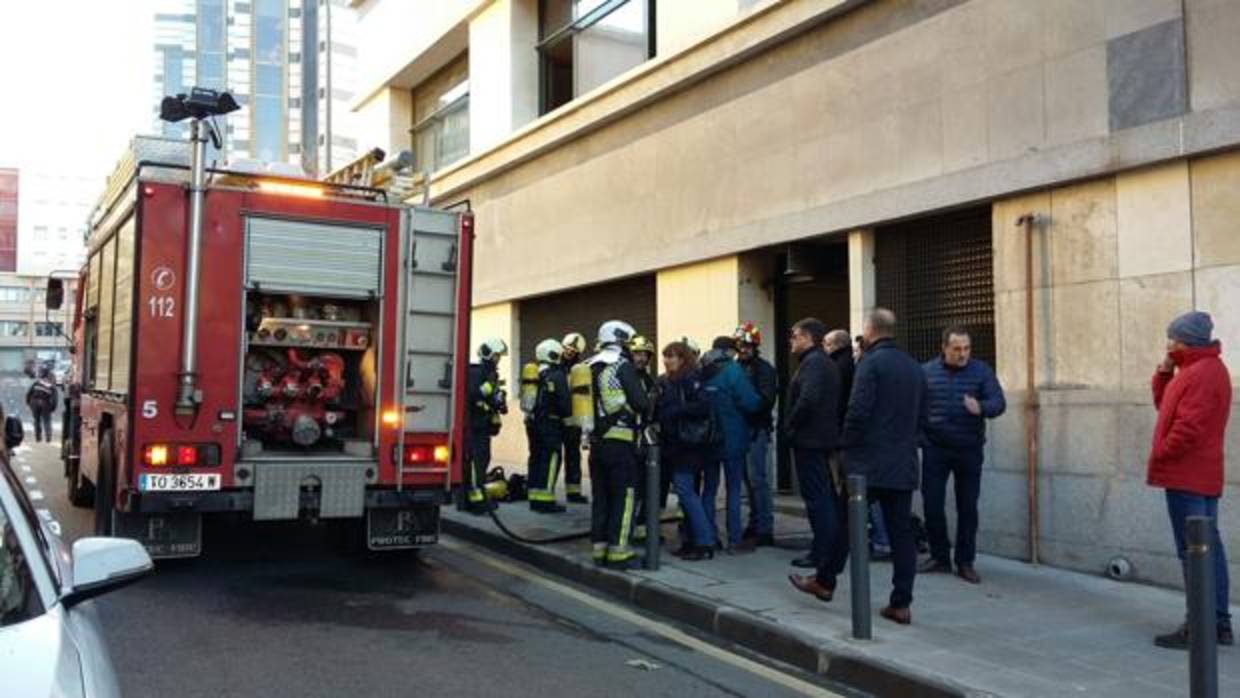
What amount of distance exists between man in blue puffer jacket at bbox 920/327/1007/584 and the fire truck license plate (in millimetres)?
4973

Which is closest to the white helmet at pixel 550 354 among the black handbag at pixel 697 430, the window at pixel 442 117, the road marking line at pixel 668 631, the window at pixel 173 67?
the road marking line at pixel 668 631

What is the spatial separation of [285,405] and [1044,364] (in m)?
5.79

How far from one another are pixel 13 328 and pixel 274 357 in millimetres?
63841

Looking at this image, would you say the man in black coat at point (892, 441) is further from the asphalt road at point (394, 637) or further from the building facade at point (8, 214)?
the building facade at point (8, 214)

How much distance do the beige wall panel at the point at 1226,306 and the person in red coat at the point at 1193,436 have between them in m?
1.14

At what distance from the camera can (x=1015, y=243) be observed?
789 cm

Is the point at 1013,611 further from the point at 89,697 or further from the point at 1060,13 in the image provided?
the point at 89,697

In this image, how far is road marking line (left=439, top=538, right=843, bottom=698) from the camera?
5293 mm

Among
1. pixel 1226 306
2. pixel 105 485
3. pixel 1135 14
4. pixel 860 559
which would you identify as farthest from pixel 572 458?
pixel 1135 14

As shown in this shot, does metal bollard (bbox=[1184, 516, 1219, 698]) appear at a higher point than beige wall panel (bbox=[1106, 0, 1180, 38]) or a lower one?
lower

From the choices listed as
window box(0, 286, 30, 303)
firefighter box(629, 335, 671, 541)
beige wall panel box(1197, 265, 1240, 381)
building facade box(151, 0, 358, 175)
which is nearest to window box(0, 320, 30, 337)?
window box(0, 286, 30, 303)

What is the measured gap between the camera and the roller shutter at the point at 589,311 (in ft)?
42.9

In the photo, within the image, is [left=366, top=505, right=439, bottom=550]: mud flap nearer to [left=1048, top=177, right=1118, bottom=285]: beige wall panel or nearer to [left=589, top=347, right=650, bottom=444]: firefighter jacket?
[left=589, top=347, right=650, bottom=444]: firefighter jacket

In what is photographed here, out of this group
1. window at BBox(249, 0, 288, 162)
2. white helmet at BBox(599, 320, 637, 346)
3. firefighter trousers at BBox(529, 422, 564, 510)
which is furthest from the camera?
window at BBox(249, 0, 288, 162)
